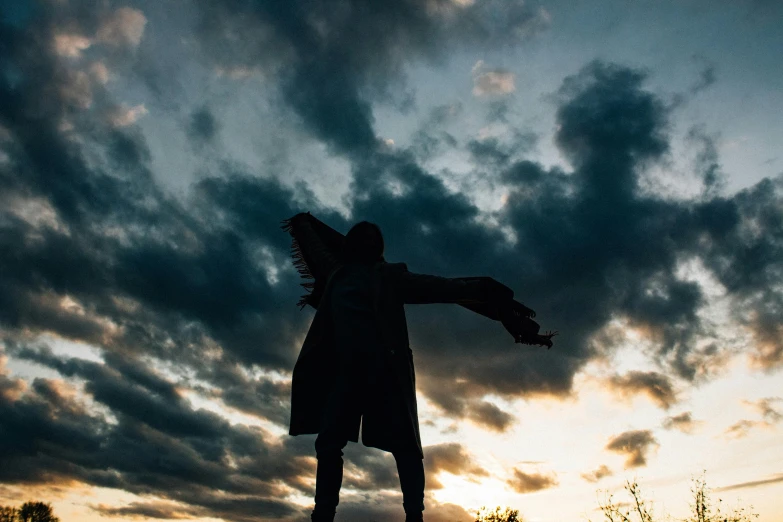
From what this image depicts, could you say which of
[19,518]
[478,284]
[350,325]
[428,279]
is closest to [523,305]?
[478,284]

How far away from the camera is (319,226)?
276 inches

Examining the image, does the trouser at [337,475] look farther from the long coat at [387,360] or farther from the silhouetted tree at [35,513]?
the silhouetted tree at [35,513]

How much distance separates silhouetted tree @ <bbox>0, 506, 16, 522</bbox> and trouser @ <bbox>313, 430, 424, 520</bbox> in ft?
172

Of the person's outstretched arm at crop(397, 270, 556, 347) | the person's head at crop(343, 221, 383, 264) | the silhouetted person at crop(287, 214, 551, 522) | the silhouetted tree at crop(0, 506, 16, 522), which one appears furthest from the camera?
the silhouetted tree at crop(0, 506, 16, 522)

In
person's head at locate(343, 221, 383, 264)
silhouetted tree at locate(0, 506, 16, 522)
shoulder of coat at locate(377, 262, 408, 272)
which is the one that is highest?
person's head at locate(343, 221, 383, 264)

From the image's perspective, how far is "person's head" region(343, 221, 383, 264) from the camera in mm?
5898

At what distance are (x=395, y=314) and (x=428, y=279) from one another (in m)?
0.49

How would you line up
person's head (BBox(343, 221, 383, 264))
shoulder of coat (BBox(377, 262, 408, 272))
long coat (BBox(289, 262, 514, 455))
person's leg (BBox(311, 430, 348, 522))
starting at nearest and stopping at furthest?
1. person's leg (BBox(311, 430, 348, 522))
2. long coat (BBox(289, 262, 514, 455))
3. shoulder of coat (BBox(377, 262, 408, 272))
4. person's head (BBox(343, 221, 383, 264))

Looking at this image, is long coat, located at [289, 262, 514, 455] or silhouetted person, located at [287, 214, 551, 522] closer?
silhouetted person, located at [287, 214, 551, 522]

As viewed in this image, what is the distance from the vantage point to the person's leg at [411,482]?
464 cm

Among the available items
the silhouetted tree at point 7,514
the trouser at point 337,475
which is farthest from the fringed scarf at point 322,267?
the silhouetted tree at point 7,514

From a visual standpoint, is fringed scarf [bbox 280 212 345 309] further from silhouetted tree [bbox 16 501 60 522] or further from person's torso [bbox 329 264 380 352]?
silhouetted tree [bbox 16 501 60 522]

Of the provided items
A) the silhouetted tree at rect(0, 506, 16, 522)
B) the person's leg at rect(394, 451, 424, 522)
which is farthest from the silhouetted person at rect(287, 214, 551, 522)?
the silhouetted tree at rect(0, 506, 16, 522)

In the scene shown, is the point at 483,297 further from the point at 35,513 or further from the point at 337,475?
the point at 35,513
